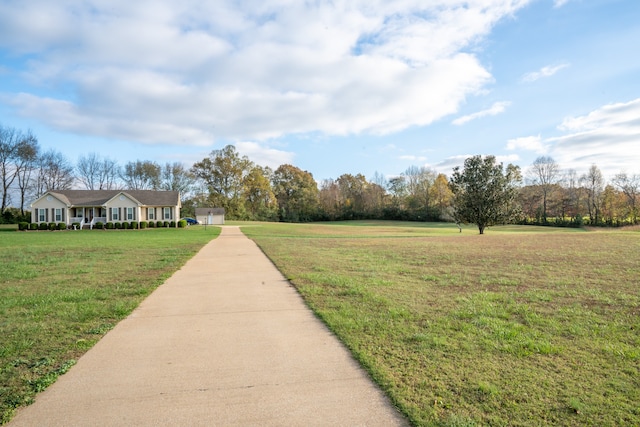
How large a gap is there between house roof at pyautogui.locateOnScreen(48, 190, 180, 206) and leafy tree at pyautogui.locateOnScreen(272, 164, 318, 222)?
99.2 ft

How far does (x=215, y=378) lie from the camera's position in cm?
350

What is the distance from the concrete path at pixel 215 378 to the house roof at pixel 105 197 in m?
43.5

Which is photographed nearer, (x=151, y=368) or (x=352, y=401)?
(x=352, y=401)

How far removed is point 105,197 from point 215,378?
49165mm

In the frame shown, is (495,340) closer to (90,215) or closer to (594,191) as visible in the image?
(90,215)

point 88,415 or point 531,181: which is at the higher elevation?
point 531,181

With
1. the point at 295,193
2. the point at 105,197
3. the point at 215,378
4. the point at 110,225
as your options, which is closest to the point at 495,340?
the point at 215,378

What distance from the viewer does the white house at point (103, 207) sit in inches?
1617

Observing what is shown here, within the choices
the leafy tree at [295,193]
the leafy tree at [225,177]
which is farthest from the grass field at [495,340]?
the leafy tree at [295,193]

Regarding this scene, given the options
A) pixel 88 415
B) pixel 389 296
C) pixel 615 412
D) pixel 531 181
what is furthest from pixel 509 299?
pixel 531 181

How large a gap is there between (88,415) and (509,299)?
6.67 meters

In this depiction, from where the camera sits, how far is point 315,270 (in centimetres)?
1030

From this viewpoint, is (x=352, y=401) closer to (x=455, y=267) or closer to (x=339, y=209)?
(x=455, y=267)

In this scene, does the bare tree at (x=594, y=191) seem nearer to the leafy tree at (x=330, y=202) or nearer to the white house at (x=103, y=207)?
the leafy tree at (x=330, y=202)
